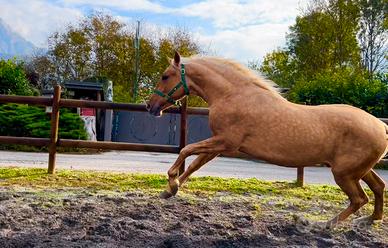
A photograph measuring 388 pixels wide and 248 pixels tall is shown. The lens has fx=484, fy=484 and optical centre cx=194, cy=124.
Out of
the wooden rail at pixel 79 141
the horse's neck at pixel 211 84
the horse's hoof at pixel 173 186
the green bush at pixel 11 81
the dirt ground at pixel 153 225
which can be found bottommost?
the dirt ground at pixel 153 225

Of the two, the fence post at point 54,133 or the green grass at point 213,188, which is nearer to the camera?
the green grass at point 213,188

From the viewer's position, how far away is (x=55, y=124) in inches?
315

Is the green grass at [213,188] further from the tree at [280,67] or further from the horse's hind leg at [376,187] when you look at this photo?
the tree at [280,67]

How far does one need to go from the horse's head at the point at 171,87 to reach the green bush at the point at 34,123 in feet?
35.8

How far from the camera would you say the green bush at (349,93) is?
16.3m

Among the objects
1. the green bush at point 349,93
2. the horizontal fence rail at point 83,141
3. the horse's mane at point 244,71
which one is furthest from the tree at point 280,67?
the horse's mane at point 244,71

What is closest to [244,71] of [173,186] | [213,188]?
[173,186]

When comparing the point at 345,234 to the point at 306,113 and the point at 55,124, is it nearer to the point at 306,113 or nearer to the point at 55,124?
the point at 306,113

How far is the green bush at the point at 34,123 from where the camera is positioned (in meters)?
15.3

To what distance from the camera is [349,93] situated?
1697cm

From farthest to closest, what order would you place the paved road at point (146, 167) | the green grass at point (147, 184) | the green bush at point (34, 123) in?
the green bush at point (34, 123) < the paved road at point (146, 167) < the green grass at point (147, 184)

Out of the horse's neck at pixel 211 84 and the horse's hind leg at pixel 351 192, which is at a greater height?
the horse's neck at pixel 211 84

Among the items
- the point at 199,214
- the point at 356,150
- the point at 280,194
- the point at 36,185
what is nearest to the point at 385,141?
the point at 356,150

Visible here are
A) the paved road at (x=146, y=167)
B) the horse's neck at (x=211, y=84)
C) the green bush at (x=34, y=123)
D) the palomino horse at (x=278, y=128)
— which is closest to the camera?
the palomino horse at (x=278, y=128)
